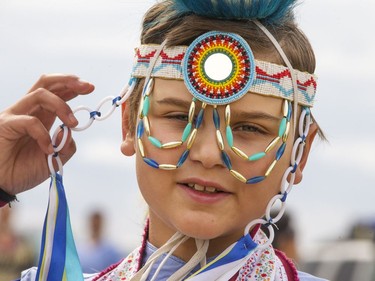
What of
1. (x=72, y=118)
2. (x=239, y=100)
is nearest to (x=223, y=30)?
(x=239, y=100)

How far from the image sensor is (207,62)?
3.59 m

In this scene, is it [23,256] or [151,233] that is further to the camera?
[23,256]

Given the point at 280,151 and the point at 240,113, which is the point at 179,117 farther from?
the point at 280,151

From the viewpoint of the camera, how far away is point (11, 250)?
852 centimetres

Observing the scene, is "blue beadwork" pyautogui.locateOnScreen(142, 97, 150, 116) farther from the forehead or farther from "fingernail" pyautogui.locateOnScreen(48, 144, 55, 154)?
"fingernail" pyautogui.locateOnScreen(48, 144, 55, 154)

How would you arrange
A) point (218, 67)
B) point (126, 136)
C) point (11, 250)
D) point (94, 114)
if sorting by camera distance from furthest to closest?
point (11, 250) < point (126, 136) < point (94, 114) < point (218, 67)

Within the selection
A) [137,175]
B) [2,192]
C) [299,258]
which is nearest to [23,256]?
[299,258]

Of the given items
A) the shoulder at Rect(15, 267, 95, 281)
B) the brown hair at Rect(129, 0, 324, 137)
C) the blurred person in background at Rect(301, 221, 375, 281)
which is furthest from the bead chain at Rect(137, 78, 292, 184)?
the blurred person in background at Rect(301, 221, 375, 281)

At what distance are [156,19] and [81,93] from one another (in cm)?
37

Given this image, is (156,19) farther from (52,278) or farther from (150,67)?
(52,278)

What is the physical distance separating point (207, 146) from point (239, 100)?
7.0 inches

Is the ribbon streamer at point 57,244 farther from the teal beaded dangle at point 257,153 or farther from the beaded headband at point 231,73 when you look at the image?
the teal beaded dangle at point 257,153

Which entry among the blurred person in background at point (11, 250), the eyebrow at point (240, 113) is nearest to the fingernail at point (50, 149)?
the eyebrow at point (240, 113)

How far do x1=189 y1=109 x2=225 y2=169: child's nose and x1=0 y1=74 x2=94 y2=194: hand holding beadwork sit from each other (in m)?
0.51
